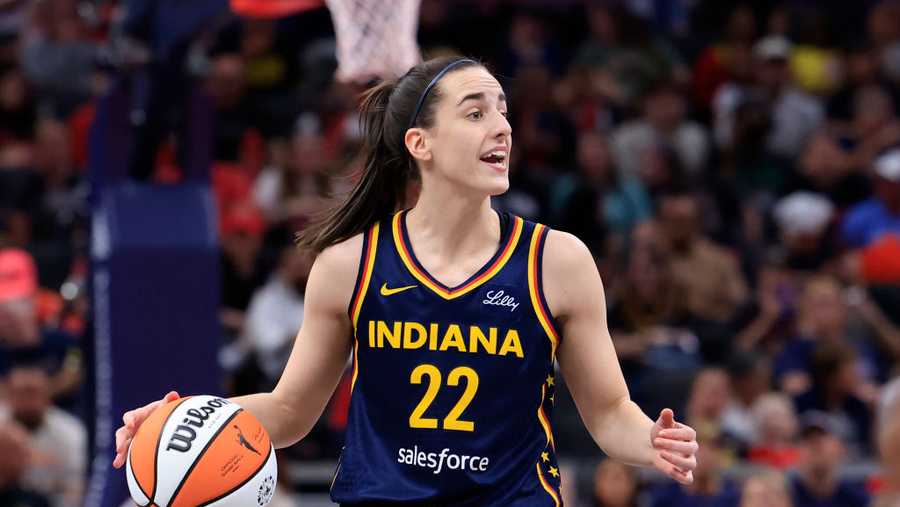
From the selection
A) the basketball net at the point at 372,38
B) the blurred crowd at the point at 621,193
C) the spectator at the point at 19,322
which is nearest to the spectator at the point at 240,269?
the blurred crowd at the point at 621,193

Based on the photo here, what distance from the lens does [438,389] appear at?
4434mm

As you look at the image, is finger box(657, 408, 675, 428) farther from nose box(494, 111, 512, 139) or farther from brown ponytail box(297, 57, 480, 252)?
brown ponytail box(297, 57, 480, 252)

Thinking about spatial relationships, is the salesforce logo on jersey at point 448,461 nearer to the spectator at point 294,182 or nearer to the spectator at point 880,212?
the spectator at point 294,182

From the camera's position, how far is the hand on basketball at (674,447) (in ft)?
13.9

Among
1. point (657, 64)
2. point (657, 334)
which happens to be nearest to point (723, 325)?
point (657, 334)

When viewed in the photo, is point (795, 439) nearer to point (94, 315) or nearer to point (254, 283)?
point (254, 283)

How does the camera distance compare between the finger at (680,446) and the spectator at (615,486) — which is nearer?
the finger at (680,446)

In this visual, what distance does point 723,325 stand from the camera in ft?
34.8

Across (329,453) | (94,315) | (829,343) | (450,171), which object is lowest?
(329,453)

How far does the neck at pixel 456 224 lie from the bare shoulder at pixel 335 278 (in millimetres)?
195

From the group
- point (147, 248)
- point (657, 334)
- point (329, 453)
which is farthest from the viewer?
point (657, 334)

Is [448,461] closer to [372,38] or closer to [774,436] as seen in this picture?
[372,38]

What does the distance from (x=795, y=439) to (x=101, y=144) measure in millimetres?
4650

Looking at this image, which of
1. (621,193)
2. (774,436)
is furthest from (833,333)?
(621,193)
